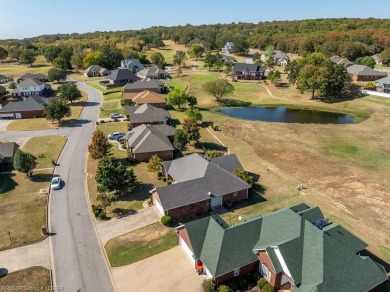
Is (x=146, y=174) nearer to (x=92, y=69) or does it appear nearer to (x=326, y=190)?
(x=326, y=190)

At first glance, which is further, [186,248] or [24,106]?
[24,106]

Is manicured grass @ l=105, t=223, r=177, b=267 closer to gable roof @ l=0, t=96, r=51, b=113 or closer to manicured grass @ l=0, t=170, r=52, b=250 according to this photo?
manicured grass @ l=0, t=170, r=52, b=250

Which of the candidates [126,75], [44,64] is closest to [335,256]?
[126,75]

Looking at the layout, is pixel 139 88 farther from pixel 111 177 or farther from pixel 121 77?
pixel 111 177

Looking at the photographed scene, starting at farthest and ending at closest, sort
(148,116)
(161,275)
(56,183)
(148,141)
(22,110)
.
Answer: (22,110)
(148,116)
(148,141)
(56,183)
(161,275)

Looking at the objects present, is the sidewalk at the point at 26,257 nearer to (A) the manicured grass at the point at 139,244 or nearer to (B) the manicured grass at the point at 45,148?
(A) the manicured grass at the point at 139,244

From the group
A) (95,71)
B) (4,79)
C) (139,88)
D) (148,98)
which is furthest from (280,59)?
(4,79)
